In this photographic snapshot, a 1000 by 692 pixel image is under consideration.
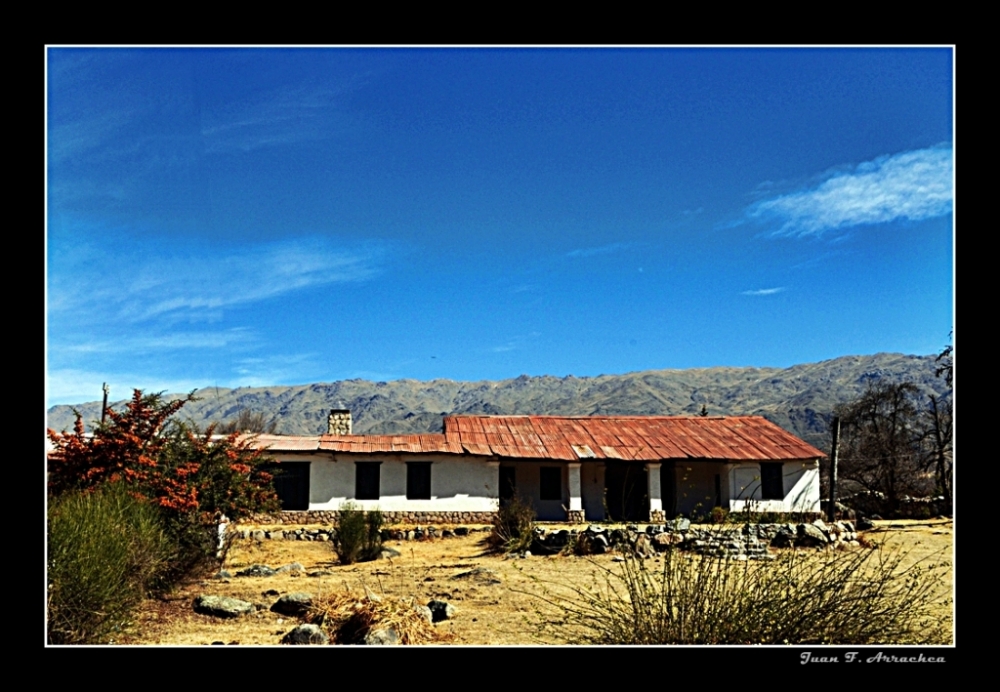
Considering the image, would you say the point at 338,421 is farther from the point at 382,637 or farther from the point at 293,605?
the point at 382,637

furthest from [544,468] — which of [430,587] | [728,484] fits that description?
[430,587]

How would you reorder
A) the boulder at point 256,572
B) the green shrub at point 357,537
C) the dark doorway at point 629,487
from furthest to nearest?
the dark doorway at point 629,487 → the green shrub at point 357,537 → the boulder at point 256,572

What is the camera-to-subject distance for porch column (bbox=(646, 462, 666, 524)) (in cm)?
2336

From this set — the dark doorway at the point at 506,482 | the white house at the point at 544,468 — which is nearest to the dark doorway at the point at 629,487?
the white house at the point at 544,468

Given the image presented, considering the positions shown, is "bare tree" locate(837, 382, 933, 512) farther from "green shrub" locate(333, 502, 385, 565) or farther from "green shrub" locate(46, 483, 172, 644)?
"green shrub" locate(46, 483, 172, 644)

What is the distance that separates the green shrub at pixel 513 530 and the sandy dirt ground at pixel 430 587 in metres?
0.43

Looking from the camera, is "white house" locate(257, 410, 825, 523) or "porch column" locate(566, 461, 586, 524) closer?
"white house" locate(257, 410, 825, 523)

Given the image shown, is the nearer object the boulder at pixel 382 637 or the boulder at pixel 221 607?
the boulder at pixel 382 637

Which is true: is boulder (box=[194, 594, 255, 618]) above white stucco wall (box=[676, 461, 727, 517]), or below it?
above

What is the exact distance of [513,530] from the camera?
1667 centimetres

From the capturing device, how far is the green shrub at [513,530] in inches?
611

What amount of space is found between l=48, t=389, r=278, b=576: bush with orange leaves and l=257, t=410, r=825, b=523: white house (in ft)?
29.4

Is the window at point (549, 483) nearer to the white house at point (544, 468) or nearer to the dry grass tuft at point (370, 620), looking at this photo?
the white house at point (544, 468)

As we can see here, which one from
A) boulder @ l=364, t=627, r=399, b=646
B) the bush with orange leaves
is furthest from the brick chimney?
boulder @ l=364, t=627, r=399, b=646
